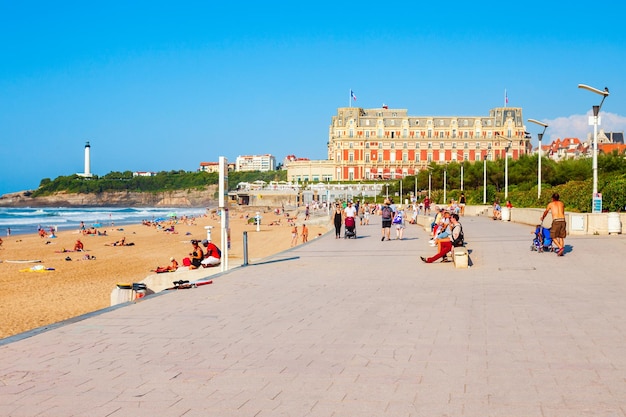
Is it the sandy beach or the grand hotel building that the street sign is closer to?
the sandy beach

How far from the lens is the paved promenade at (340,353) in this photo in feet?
15.6

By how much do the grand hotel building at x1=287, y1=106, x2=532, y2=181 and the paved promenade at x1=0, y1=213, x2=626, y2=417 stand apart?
109m

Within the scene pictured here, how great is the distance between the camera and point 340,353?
624 cm

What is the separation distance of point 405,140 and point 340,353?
377ft

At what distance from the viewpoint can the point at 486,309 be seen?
859 cm

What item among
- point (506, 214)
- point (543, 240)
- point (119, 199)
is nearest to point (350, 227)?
point (543, 240)

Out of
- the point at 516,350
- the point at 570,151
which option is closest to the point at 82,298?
the point at 516,350

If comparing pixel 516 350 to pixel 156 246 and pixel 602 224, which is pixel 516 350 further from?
pixel 156 246

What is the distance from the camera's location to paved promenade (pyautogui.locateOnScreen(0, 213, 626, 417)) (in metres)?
4.75

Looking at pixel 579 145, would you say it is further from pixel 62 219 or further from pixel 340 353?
pixel 340 353

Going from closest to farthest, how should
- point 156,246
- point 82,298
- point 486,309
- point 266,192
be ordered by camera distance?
1. point 486,309
2. point 82,298
3. point 156,246
4. point 266,192

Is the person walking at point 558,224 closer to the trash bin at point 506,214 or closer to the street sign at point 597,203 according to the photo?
the street sign at point 597,203

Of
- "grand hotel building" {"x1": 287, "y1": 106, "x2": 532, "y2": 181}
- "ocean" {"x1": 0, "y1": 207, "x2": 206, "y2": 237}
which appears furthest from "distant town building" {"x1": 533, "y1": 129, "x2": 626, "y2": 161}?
"ocean" {"x1": 0, "y1": 207, "x2": 206, "y2": 237}

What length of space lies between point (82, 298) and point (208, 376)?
12.0m
